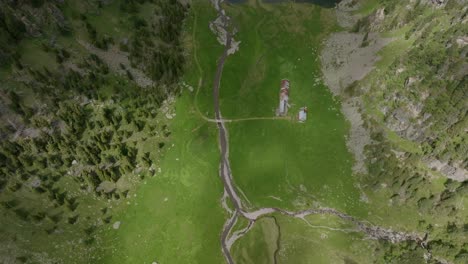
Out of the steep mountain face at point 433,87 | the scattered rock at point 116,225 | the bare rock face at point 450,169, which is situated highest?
the steep mountain face at point 433,87

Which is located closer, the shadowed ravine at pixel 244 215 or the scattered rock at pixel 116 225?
the shadowed ravine at pixel 244 215

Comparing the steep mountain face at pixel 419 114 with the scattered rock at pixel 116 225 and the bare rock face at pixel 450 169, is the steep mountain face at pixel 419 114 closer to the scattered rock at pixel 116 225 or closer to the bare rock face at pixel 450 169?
the bare rock face at pixel 450 169

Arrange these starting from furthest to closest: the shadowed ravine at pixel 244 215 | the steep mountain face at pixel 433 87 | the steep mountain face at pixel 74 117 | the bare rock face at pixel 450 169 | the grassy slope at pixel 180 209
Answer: the steep mountain face at pixel 433 87, the grassy slope at pixel 180 209, the shadowed ravine at pixel 244 215, the bare rock face at pixel 450 169, the steep mountain face at pixel 74 117

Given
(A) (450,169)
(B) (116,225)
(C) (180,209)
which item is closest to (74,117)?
(B) (116,225)

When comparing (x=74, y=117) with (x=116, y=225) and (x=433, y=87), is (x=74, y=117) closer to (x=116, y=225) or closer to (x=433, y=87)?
(x=116, y=225)

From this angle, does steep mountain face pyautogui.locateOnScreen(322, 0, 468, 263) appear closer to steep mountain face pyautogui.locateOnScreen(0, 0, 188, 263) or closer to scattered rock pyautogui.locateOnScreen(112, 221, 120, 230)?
steep mountain face pyautogui.locateOnScreen(0, 0, 188, 263)

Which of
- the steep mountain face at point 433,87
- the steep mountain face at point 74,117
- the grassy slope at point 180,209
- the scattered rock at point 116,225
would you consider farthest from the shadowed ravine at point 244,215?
the scattered rock at point 116,225

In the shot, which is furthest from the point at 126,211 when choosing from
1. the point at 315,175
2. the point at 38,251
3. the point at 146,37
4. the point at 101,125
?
the point at 146,37
